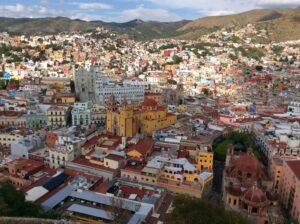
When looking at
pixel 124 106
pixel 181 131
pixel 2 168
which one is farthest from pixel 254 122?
pixel 2 168

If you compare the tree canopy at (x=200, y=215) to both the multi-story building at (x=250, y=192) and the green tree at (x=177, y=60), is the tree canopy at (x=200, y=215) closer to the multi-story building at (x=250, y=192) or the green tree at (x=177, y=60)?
the multi-story building at (x=250, y=192)

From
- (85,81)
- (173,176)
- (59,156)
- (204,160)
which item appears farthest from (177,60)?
(173,176)

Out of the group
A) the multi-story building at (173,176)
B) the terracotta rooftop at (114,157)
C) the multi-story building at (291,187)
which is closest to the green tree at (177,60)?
the terracotta rooftop at (114,157)

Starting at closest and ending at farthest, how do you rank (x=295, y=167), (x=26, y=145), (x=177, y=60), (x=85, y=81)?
(x=295, y=167) < (x=26, y=145) < (x=85, y=81) < (x=177, y=60)

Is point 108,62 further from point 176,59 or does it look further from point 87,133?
point 87,133

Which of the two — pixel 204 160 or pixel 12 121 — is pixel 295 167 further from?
pixel 12 121

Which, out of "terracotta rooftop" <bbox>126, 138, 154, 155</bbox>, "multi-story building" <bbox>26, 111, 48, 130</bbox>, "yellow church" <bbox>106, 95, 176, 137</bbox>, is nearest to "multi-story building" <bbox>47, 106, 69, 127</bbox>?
"multi-story building" <bbox>26, 111, 48, 130</bbox>

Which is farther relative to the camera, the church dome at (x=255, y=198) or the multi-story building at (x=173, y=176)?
the multi-story building at (x=173, y=176)
